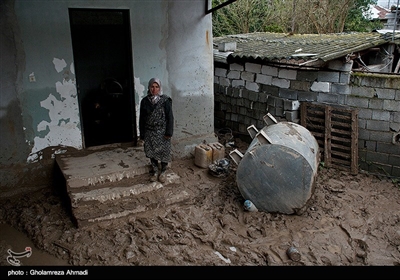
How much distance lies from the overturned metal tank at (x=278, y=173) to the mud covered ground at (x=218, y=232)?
227 mm

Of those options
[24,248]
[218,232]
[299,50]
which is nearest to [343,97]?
[299,50]

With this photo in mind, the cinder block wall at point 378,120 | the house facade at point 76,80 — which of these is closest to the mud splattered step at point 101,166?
the house facade at point 76,80

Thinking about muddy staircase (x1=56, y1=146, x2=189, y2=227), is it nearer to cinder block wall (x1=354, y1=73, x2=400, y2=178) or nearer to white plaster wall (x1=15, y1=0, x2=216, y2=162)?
white plaster wall (x1=15, y1=0, x2=216, y2=162)

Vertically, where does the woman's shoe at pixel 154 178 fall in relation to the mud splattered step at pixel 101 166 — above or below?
below

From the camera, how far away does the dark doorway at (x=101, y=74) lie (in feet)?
26.0

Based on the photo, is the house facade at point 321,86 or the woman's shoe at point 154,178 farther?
the house facade at point 321,86

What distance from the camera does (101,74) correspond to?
30.1 ft

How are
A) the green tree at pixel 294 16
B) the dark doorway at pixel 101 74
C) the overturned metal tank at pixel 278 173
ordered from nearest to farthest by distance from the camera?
the overturned metal tank at pixel 278 173 → the dark doorway at pixel 101 74 → the green tree at pixel 294 16

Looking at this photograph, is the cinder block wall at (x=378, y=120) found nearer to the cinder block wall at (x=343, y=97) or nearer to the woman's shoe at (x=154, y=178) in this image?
the cinder block wall at (x=343, y=97)

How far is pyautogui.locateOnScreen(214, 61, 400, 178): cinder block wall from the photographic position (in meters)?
6.78

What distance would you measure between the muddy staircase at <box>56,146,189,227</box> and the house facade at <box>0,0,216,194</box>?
21.2 inches

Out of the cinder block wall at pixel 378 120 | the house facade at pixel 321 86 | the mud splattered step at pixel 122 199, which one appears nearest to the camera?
the mud splattered step at pixel 122 199

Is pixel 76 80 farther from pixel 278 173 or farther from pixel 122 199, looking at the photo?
pixel 278 173

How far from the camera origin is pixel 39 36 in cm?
570
